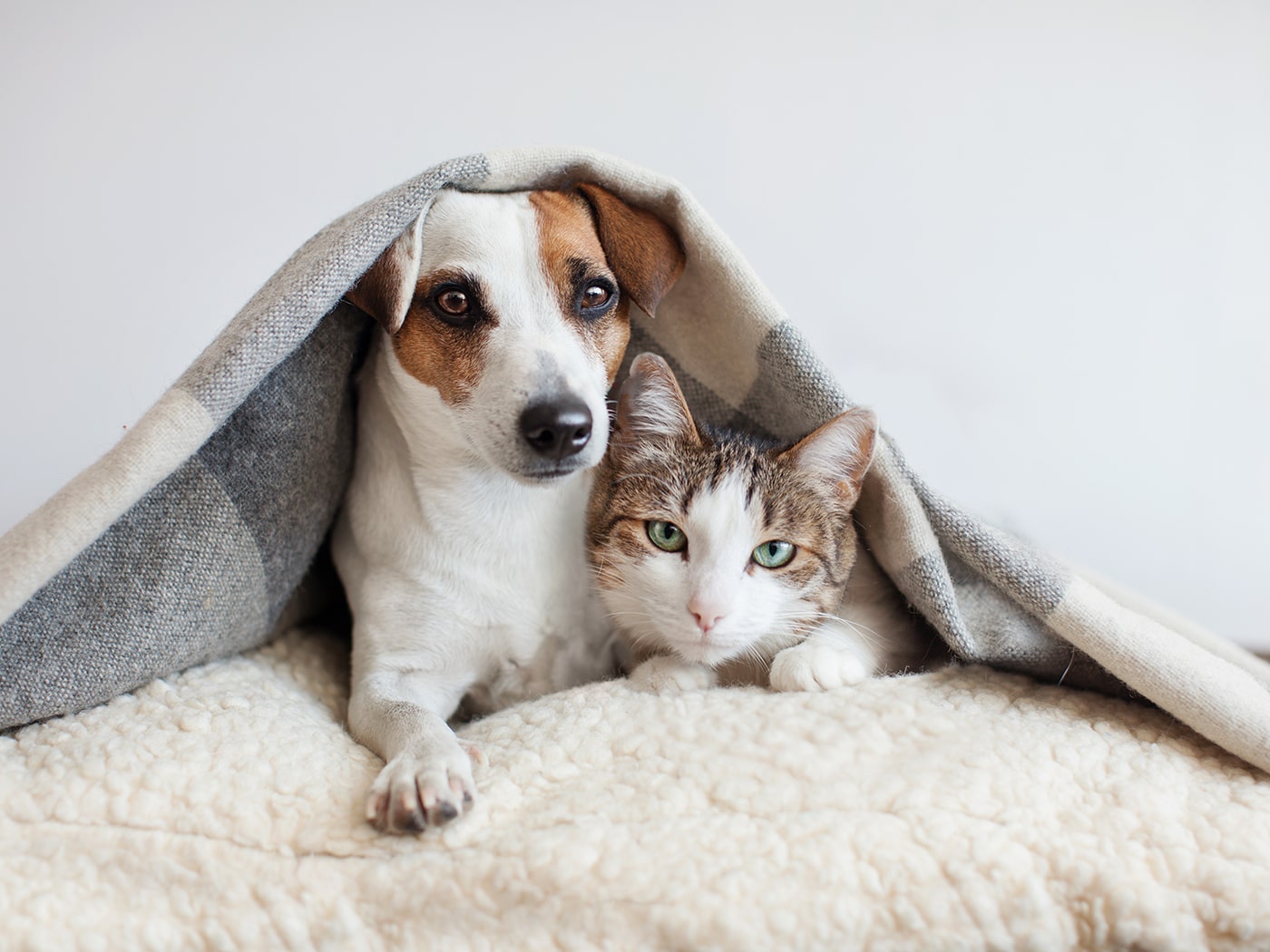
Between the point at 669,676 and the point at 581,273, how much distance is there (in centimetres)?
56

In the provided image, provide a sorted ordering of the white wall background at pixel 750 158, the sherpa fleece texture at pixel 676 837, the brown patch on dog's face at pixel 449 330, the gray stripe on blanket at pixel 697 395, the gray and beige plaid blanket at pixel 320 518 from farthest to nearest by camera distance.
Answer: the white wall background at pixel 750 158, the gray stripe on blanket at pixel 697 395, the brown patch on dog's face at pixel 449 330, the gray and beige plaid blanket at pixel 320 518, the sherpa fleece texture at pixel 676 837

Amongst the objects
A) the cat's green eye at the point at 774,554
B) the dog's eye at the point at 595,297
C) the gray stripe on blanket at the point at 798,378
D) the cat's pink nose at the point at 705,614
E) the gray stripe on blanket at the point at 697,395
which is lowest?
the cat's pink nose at the point at 705,614

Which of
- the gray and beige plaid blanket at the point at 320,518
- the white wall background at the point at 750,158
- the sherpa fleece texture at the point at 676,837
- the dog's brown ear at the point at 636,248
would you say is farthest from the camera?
the white wall background at the point at 750,158

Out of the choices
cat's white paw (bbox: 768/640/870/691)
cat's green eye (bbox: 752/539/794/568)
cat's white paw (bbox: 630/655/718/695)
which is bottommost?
cat's white paw (bbox: 630/655/718/695)

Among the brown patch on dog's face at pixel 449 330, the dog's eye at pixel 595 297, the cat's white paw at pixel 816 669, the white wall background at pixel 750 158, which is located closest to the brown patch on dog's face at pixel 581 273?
the dog's eye at pixel 595 297

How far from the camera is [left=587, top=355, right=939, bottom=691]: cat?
120 cm

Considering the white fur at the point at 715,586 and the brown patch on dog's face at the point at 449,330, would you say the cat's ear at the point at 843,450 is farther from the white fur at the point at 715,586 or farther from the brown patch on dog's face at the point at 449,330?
the brown patch on dog's face at the point at 449,330

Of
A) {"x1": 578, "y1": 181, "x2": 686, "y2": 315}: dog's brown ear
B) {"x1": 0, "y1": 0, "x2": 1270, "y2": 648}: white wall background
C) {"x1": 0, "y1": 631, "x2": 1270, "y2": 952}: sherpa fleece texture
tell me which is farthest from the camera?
{"x1": 0, "y1": 0, "x2": 1270, "y2": 648}: white wall background

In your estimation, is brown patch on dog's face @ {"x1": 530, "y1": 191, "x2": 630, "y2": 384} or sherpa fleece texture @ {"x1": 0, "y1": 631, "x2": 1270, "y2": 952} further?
brown patch on dog's face @ {"x1": 530, "y1": 191, "x2": 630, "y2": 384}

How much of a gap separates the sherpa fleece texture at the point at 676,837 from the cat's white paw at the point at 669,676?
0.21 feet

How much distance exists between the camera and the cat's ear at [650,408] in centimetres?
130

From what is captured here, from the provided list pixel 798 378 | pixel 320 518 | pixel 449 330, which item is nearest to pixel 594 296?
pixel 449 330

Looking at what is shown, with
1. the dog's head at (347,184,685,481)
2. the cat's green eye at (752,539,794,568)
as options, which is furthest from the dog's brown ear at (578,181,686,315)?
the cat's green eye at (752,539,794,568)

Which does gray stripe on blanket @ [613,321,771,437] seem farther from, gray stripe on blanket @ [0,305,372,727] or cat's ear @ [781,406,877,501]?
gray stripe on blanket @ [0,305,372,727]
